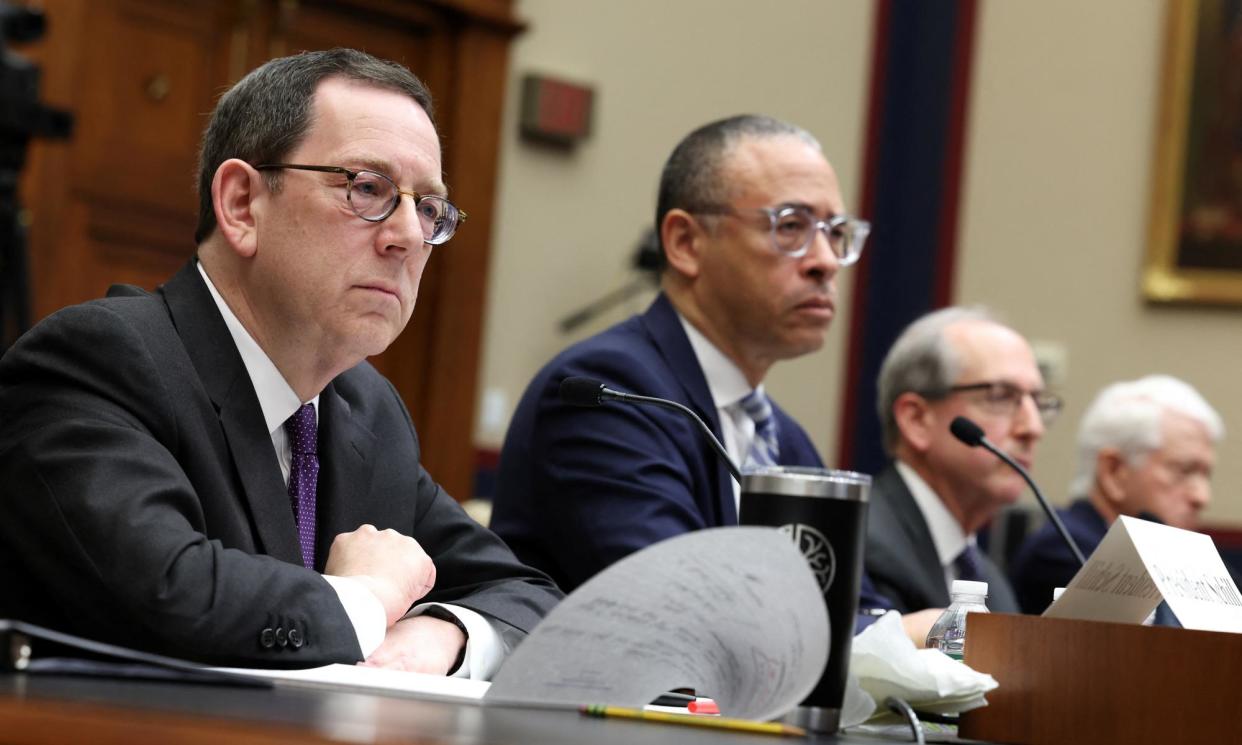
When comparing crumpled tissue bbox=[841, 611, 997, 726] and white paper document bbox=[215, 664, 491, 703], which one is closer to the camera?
white paper document bbox=[215, 664, 491, 703]

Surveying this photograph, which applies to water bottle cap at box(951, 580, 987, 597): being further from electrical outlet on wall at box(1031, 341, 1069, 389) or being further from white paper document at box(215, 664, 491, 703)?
electrical outlet on wall at box(1031, 341, 1069, 389)

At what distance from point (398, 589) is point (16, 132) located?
2480 mm

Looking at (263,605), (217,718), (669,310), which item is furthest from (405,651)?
(669,310)

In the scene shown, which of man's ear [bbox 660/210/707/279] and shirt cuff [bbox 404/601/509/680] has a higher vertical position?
man's ear [bbox 660/210/707/279]

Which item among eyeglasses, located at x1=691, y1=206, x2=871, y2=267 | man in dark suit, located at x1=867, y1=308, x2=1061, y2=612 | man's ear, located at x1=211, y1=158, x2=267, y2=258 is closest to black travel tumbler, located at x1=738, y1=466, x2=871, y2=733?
man's ear, located at x1=211, y1=158, x2=267, y2=258

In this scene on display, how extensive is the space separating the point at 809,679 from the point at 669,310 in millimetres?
1706

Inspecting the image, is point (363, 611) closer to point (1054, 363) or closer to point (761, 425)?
point (761, 425)

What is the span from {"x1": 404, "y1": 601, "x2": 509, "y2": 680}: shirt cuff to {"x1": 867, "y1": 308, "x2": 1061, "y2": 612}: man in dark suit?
148 centimetres

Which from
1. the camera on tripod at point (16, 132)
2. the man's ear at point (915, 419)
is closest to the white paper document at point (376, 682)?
the man's ear at point (915, 419)

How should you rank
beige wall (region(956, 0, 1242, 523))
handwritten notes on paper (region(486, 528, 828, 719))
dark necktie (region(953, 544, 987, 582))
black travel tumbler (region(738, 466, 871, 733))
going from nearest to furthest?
handwritten notes on paper (region(486, 528, 828, 719)) < black travel tumbler (region(738, 466, 871, 733)) < dark necktie (region(953, 544, 987, 582)) < beige wall (region(956, 0, 1242, 523))

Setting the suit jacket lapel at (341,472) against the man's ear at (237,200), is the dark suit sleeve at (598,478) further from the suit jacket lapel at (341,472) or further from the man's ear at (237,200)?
the man's ear at (237,200)

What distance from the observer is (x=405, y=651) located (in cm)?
171

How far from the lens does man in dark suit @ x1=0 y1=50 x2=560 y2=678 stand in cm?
150

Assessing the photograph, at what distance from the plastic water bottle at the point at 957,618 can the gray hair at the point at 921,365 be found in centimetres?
169
